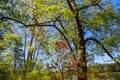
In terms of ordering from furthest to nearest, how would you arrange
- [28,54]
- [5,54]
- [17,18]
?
1. [28,54]
2. [5,54]
3. [17,18]

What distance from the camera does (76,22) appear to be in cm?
1374

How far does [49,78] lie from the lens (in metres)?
14.1

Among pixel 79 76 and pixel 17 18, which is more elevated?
pixel 17 18

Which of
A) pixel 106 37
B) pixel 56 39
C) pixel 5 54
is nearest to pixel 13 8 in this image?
pixel 56 39

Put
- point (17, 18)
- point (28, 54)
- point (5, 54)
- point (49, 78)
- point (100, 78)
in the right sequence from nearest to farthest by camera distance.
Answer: point (100, 78), point (17, 18), point (49, 78), point (5, 54), point (28, 54)

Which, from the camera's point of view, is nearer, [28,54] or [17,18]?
[17,18]

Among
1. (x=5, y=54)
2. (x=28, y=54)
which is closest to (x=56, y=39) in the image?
(x=5, y=54)

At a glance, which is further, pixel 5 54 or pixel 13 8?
pixel 5 54

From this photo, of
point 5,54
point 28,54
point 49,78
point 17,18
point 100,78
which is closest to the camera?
point 100,78

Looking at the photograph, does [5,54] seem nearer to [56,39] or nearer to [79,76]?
[56,39]

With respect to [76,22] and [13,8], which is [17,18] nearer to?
[13,8]

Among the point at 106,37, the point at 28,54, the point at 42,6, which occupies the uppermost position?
the point at 42,6

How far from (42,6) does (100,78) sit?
13.3 ft

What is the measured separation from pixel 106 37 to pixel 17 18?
4.31m
